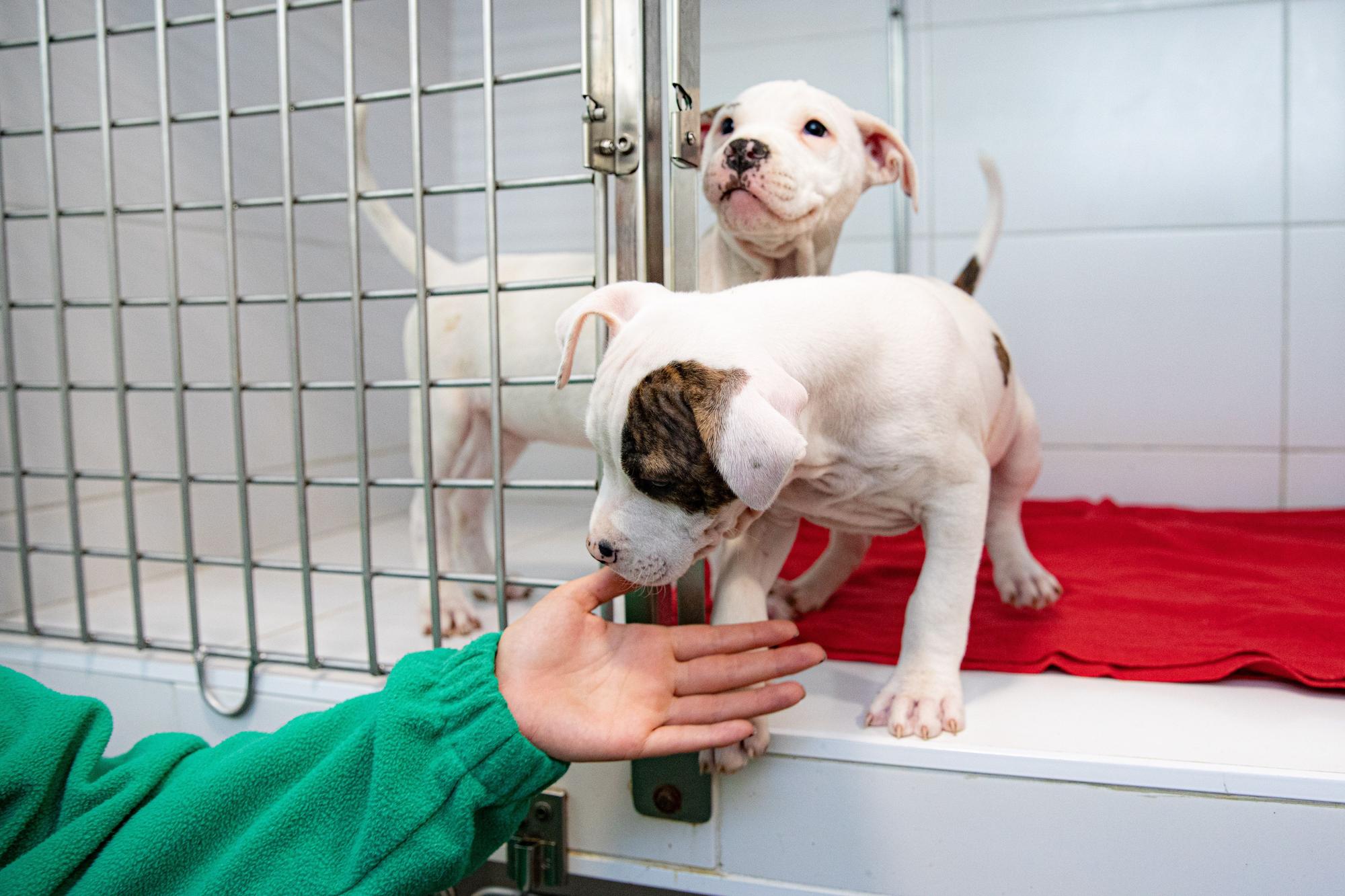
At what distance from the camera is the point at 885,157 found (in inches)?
64.3

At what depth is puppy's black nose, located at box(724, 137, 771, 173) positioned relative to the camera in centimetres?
136

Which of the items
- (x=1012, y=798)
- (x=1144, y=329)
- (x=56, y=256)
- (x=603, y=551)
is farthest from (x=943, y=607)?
(x=1144, y=329)

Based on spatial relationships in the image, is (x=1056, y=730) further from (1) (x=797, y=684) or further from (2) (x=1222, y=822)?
(1) (x=797, y=684)

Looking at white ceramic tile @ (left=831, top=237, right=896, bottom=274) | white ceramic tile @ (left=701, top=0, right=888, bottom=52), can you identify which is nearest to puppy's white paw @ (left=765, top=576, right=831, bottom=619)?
white ceramic tile @ (left=831, top=237, right=896, bottom=274)

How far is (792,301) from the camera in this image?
105 centimetres

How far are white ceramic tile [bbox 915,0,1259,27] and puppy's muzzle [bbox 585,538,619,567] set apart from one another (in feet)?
7.87

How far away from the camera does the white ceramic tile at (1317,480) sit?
2633 millimetres

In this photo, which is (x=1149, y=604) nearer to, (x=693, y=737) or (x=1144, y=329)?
(x=693, y=737)

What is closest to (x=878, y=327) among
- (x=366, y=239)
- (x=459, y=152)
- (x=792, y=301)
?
(x=792, y=301)

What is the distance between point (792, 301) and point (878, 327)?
0.13 meters

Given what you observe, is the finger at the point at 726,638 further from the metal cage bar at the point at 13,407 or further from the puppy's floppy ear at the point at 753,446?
the metal cage bar at the point at 13,407

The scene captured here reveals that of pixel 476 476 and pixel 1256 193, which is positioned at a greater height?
pixel 1256 193

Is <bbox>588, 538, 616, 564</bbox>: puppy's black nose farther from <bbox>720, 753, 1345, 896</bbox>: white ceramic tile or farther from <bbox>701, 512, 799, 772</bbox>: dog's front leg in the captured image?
<bbox>720, 753, 1345, 896</bbox>: white ceramic tile

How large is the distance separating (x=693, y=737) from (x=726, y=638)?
5.4 inches
